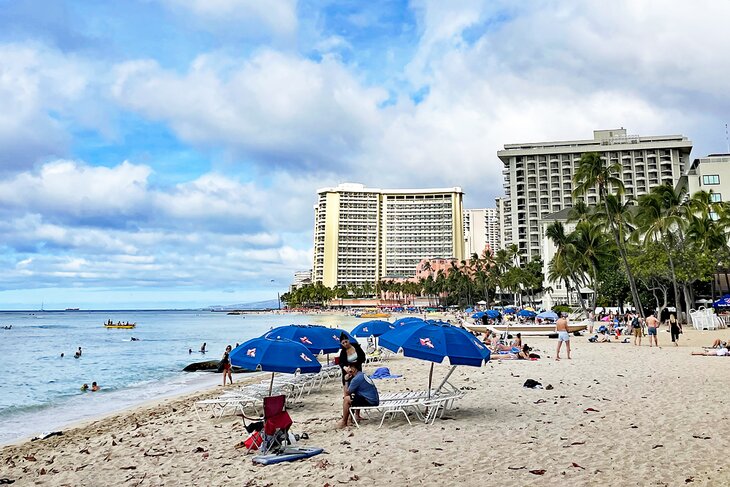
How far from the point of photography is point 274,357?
955cm

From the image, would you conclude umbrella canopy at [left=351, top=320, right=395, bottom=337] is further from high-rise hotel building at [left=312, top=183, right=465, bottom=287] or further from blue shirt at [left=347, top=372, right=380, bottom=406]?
high-rise hotel building at [left=312, top=183, right=465, bottom=287]

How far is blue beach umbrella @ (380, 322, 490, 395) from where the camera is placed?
9.06m

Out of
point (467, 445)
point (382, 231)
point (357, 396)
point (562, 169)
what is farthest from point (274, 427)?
point (382, 231)

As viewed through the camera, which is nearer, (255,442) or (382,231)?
(255,442)

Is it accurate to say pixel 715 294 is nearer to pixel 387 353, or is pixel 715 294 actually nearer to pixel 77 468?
pixel 387 353

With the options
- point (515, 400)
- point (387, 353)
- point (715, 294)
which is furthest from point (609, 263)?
point (515, 400)

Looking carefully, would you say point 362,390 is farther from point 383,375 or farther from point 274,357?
point 383,375

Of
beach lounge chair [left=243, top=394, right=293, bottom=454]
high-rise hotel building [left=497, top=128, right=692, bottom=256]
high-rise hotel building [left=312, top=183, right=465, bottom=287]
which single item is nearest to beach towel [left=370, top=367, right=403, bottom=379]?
beach lounge chair [left=243, top=394, right=293, bottom=454]

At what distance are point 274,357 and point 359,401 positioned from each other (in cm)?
170

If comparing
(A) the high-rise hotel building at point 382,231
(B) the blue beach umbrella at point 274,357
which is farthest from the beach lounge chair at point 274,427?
(A) the high-rise hotel building at point 382,231

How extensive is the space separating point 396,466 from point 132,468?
393 cm

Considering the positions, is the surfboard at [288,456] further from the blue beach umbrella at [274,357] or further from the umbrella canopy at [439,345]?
the umbrella canopy at [439,345]

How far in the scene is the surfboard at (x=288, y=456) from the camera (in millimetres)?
7434

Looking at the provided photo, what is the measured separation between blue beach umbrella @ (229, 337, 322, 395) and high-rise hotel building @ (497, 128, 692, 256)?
105256 millimetres
